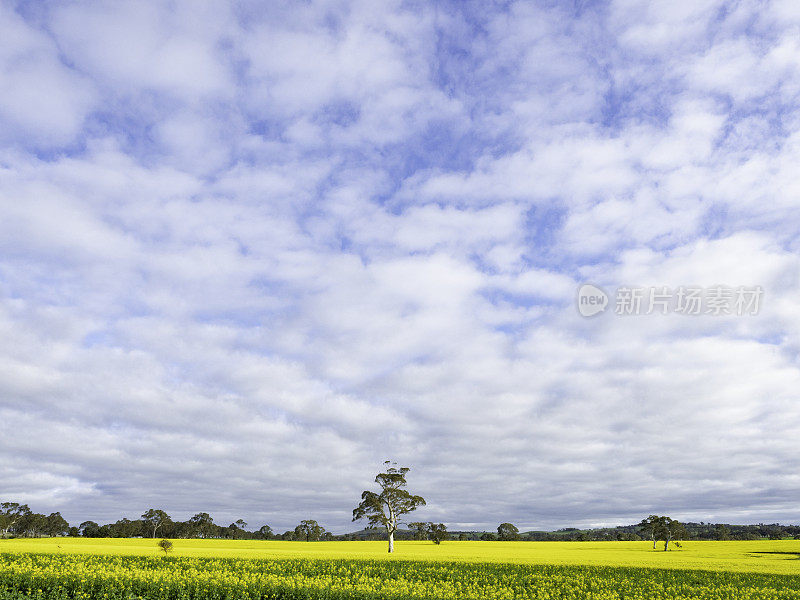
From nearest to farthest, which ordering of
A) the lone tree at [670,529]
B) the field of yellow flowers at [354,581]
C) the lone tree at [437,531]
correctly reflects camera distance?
the field of yellow flowers at [354,581], the lone tree at [437,531], the lone tree at [670,529]

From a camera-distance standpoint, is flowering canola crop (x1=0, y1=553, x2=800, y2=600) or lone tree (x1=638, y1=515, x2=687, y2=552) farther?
lone tree (x1=638, y1=515, x2=687, y2=552)

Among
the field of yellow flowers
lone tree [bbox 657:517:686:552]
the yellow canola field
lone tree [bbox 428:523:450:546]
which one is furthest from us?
lone tree [bbox 657:517:686:552]

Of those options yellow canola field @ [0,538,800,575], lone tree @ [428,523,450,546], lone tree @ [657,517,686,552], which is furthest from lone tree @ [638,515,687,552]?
lone tree @ [428,523,450,546]

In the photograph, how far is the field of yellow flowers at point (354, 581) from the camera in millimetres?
30438

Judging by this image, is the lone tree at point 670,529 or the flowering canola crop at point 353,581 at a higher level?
the flowering canola crop at point 353,581

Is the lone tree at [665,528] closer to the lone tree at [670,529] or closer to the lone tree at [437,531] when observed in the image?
the lone tree at [670,529]

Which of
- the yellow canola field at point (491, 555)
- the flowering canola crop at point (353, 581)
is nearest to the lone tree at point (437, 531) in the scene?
the yellow canola field at point (491, 555)

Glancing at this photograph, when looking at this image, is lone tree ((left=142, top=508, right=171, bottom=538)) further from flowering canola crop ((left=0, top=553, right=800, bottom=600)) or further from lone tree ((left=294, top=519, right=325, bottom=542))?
flowering canola crop ((left=0, top=553, right=800, bottom=600))

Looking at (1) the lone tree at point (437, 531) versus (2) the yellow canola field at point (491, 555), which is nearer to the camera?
(2) the yellow canola field at point (491, 555)

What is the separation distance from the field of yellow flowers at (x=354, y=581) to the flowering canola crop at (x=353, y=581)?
69mm

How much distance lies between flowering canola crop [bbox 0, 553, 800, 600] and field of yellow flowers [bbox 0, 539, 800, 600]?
0.23 feet

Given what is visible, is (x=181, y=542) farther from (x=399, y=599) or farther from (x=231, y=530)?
(x=399, y=599)

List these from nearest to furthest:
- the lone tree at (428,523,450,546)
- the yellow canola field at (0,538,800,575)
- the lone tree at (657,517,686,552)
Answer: the yellow canola field at (0,538,800,575) → the lone tree at (428,523,450,546) → the lone tree at (657,517,686,552)

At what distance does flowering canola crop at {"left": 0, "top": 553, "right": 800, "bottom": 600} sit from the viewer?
30438mm
